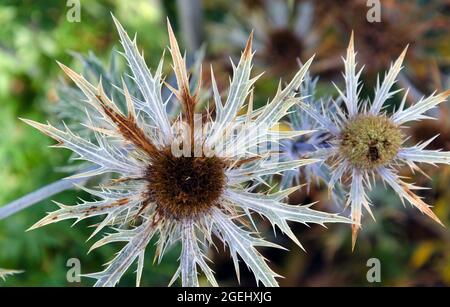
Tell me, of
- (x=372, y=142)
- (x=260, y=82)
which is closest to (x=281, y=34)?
(x=260, y=82)

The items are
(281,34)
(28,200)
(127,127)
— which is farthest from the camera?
(281,34)

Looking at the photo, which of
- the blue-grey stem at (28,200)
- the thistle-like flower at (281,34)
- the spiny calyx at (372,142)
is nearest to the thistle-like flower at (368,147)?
the spiny calyx at (372,142)

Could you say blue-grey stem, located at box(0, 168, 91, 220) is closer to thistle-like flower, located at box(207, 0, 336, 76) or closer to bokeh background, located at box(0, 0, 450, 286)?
bokeh background, located at box(0, 0, 450, 286)

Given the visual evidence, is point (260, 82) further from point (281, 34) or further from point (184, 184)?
point (184, 184)

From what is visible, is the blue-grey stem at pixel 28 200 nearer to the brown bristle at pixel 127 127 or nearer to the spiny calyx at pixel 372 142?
the brown bristle at pixel 127 127
